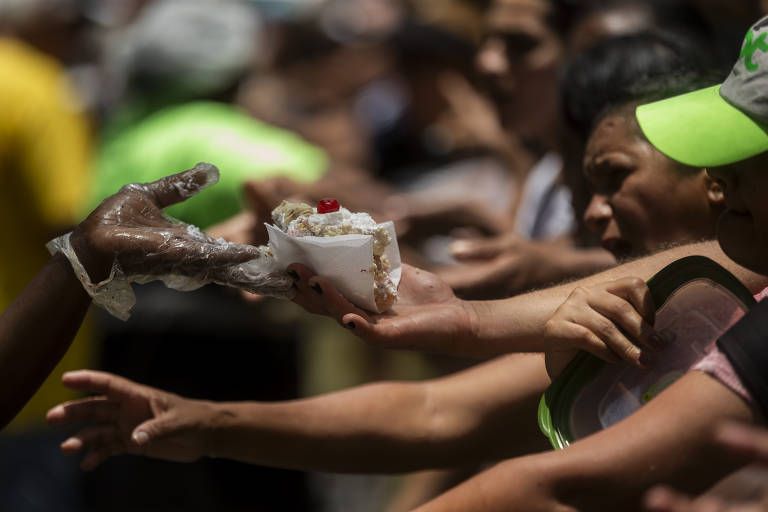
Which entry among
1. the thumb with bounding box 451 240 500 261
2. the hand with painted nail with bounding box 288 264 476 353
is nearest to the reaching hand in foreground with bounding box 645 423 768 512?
the hand with painted nail with bounding box 288 264 476 353

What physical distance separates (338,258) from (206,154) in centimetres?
142

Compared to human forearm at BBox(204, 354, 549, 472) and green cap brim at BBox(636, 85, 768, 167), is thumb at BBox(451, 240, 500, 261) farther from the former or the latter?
green cap brim at BBox(636, 85, 768, 167)

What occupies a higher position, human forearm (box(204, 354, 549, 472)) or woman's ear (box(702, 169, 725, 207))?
woman's ear (box(702, 169, 725, 207))

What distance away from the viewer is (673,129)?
5.23 feet

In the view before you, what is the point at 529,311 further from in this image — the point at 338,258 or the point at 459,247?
the point at 459,247

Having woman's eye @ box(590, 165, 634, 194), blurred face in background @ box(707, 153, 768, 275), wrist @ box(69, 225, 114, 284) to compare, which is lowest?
woman's eye @ box(590, 165, 634, 194)

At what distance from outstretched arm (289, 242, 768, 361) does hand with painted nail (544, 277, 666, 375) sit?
0.04 metres

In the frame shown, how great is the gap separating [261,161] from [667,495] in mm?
2165

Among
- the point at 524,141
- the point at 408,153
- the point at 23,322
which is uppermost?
the point at 23,322

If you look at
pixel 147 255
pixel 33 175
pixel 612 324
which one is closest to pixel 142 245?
pixel 147 255

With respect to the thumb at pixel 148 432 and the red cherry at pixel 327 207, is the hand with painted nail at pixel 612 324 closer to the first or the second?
the red cherry at pixel 327 207

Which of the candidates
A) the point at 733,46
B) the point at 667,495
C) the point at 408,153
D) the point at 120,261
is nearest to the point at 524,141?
the point at 733,46

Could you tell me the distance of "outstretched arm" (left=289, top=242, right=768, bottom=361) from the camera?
1762 mm

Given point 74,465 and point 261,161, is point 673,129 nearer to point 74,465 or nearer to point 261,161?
point 261,161
